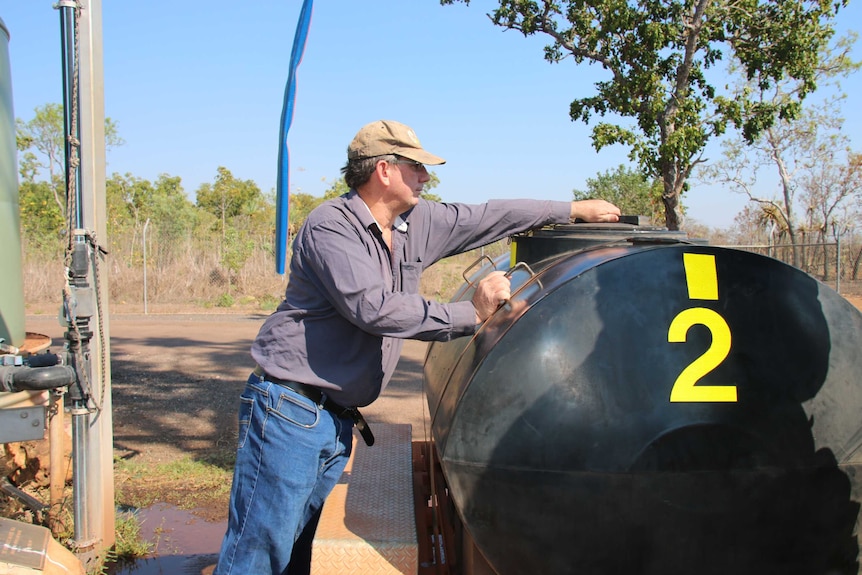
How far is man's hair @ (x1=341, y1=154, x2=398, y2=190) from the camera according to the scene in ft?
7.77

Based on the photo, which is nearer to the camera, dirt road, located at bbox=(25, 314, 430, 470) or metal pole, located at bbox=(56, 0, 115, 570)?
metal pole, located at bbox=(56, 0, 115, 570)

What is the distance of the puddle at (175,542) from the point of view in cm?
359

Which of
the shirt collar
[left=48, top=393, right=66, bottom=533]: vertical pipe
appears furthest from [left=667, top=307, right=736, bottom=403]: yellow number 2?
[left=48, top=393, right=66, bottom=533]: vertical pipe

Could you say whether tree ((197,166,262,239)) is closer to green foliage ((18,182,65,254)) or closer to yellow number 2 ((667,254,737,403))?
green foliage ((18,182,65,254))

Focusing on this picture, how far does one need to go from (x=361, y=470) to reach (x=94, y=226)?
5.27 feet

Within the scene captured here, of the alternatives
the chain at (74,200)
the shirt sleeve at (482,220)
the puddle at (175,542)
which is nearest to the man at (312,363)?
the shirt sleeve at (482,220)

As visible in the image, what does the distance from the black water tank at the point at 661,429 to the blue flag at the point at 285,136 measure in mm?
1381

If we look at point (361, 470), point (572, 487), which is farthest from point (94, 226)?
point (572, 487)

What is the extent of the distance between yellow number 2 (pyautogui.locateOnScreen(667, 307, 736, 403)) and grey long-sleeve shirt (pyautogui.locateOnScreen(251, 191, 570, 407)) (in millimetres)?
581

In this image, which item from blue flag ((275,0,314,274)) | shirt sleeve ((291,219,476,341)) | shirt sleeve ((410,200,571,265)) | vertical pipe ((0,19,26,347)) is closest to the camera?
shirt sleeve ((291,219,476,341))

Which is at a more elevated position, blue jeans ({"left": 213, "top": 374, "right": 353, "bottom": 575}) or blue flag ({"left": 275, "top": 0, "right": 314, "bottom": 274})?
blue flag ({"left": 275, "top": 0, "right": 314, "bottom": 274})

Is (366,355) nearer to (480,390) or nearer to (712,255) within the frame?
(480,390)

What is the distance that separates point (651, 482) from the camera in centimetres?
196

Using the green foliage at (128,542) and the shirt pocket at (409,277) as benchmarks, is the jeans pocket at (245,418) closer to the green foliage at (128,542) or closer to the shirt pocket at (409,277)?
the shirt pocket at (409,277)
